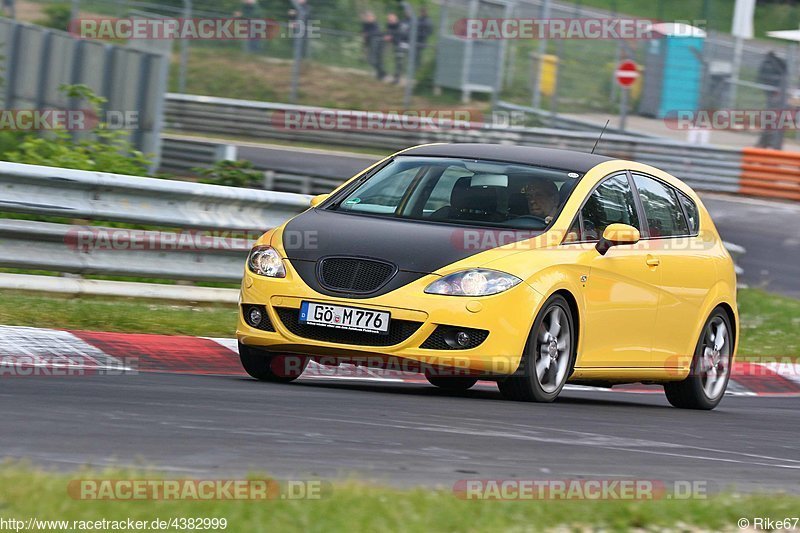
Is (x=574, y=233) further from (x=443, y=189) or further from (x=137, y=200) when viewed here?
(x=137, y=200)

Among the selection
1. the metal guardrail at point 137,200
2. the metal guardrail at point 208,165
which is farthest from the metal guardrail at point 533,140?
the metal guardrail at point 137,200

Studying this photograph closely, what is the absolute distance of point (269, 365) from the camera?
8672 mm

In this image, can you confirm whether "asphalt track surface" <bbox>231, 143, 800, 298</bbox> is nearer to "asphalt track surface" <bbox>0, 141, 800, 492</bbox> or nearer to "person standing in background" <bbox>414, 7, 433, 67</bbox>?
"person standing in background" <bbox>414, 7, 433, 67</bbox>

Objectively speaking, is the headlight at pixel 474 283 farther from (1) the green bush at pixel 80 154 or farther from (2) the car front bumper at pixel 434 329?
(1) the green bush at pixel 80 154

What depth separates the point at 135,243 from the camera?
11.0 m

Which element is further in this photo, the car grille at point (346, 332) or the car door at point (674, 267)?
the car door at point (674, 267)

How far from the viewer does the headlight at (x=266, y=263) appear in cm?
835

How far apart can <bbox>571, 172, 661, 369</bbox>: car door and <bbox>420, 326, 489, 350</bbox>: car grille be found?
0.95m

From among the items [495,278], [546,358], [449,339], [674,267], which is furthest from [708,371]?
[449,339]

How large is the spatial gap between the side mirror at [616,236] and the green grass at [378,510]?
11.8 ft

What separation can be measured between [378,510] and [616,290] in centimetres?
460

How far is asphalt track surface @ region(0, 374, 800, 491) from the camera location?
550cm

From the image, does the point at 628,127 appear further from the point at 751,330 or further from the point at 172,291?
the point at 172,291

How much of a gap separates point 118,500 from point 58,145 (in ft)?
32.8
